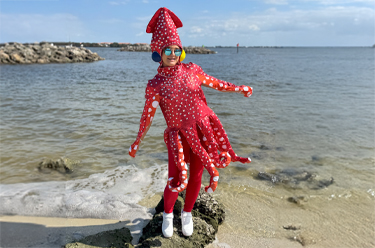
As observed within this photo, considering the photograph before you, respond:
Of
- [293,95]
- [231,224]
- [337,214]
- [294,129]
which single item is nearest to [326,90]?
[293,95]

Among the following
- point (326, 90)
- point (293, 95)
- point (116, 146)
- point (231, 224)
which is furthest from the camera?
point (326, 90)

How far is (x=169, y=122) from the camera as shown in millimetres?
2715

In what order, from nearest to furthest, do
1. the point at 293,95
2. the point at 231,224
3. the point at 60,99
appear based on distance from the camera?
the point at 231,224 → the point at 60,99 → the point at 293,95

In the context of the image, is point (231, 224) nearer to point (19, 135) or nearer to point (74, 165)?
point (74, 165)

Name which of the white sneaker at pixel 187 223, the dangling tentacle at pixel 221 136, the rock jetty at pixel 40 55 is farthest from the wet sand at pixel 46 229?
the rock jetty at pixel 40 55

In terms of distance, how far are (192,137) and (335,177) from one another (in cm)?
374

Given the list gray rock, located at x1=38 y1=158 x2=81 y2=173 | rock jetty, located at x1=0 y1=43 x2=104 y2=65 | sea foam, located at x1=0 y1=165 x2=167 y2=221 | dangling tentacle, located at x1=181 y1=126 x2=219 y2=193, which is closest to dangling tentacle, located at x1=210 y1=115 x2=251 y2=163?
dangling tentacle, located at x1=181 y1=126 x2=219 y2=193

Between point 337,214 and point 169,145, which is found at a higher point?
point 169,145

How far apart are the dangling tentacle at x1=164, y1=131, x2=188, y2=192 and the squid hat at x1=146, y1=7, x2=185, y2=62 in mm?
759

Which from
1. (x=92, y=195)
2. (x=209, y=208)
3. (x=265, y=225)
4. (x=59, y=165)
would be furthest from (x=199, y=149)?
(x=59, y=165)

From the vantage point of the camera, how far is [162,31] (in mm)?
2621

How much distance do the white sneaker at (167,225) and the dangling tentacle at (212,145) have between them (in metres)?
0.76

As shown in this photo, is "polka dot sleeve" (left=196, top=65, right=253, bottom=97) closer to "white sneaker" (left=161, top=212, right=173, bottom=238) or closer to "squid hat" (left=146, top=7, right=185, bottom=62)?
"squid hat" (left=146, top=7, right=185, bottom=62)

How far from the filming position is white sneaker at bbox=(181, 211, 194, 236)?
2922 millimetres
